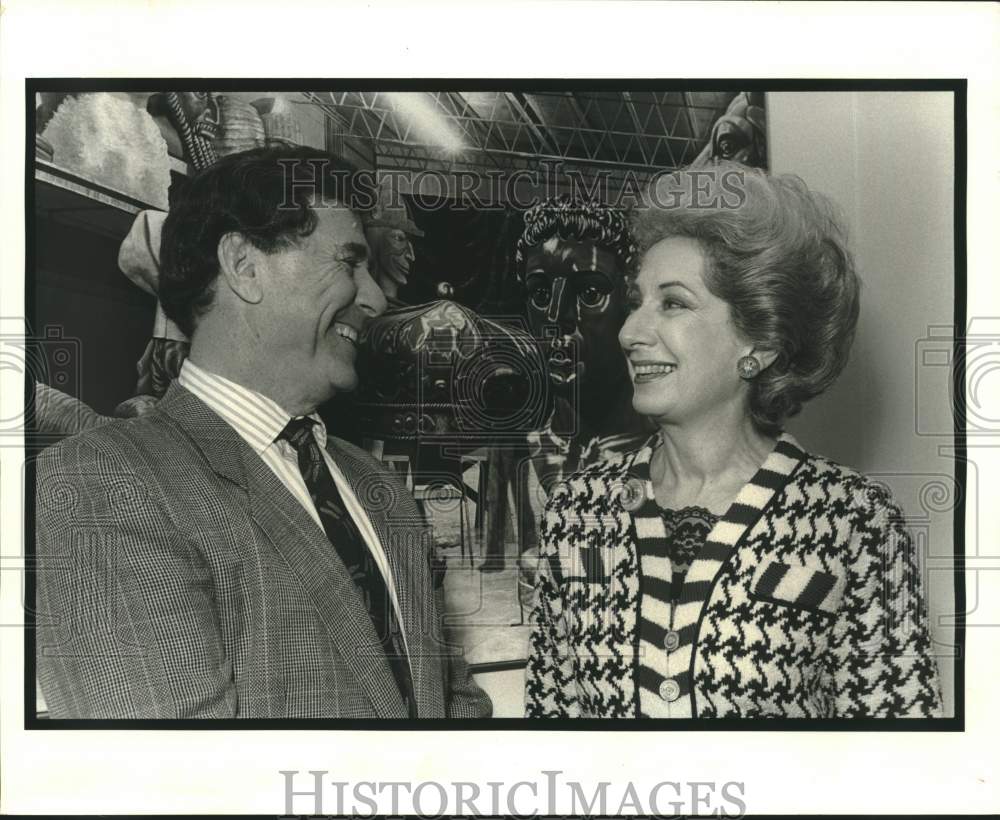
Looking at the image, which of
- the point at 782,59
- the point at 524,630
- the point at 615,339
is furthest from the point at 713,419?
the point at 782,59

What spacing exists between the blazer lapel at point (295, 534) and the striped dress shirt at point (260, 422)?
2cm

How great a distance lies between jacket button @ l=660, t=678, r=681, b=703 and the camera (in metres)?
2.37

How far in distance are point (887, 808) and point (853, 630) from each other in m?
0.47

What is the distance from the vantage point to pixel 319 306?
2.39 m

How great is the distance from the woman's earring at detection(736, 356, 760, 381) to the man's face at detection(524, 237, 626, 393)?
0.32 metres

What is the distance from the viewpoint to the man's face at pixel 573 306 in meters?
2.42

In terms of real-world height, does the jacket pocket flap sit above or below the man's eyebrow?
below

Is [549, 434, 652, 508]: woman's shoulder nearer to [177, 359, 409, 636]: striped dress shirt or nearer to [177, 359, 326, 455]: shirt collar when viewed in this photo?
[177, 359, 409, 636]: striped dress shirt

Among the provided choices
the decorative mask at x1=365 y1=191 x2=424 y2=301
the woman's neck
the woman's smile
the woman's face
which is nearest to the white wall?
the woman's neck
